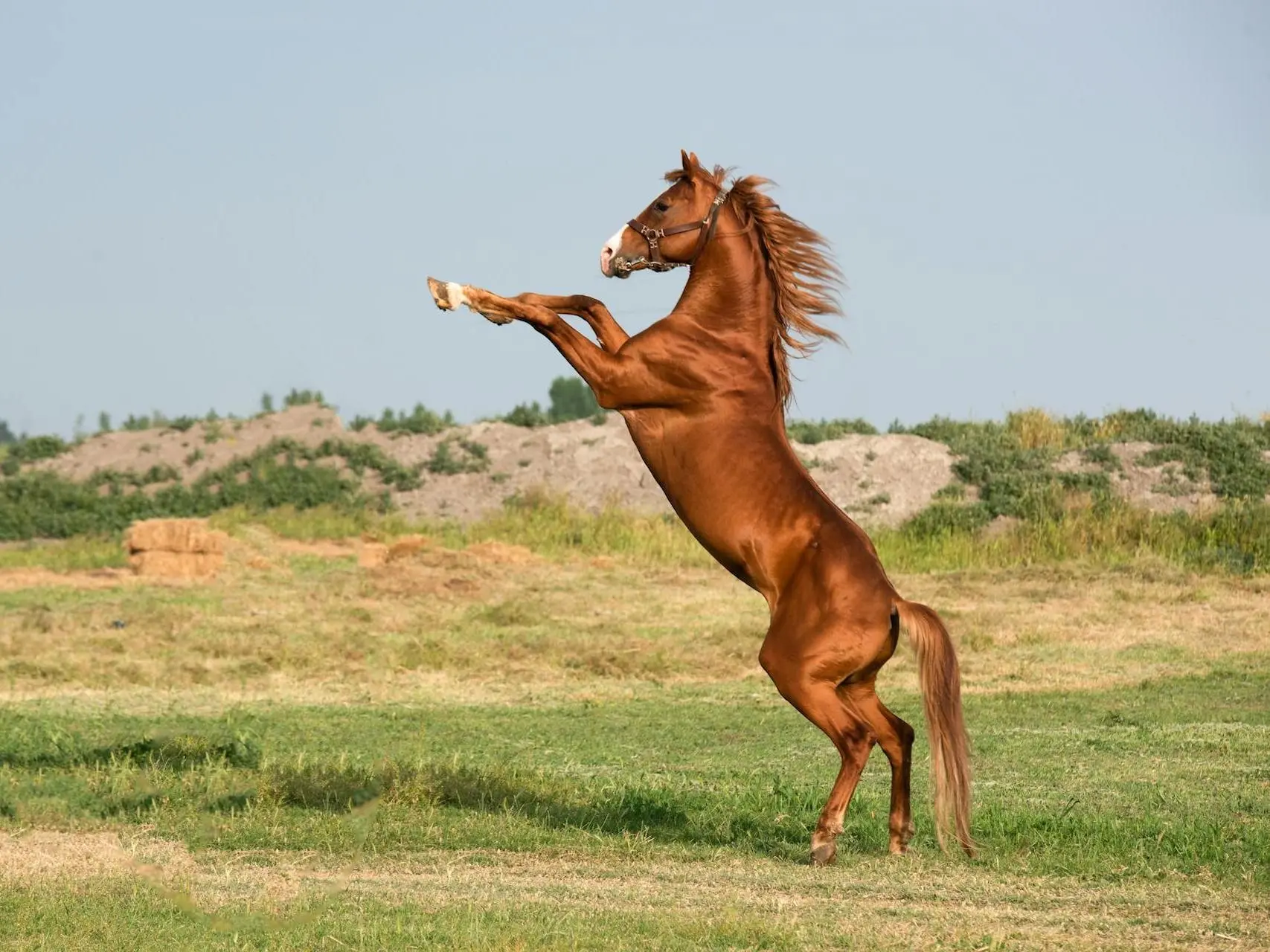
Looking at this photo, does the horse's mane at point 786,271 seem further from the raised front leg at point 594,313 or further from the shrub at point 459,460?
the shrub at point 459,460

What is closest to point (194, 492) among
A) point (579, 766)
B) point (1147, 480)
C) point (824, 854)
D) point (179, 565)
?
point (179, 565)

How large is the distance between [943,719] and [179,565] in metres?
15.5

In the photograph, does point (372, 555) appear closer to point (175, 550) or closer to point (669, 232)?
point (175, 550)

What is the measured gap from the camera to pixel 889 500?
25953 millimetres

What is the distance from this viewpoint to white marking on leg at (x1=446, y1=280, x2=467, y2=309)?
7.95 meters

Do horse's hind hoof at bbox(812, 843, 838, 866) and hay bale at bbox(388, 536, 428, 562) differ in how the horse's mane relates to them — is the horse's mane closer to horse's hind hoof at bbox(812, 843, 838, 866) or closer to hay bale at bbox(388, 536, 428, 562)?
horse's hind hoof at bbox(812, 843, 838, 866)

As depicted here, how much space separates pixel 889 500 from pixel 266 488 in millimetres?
10511

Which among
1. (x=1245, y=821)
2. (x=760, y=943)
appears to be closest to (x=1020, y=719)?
(x=1245, y=821)

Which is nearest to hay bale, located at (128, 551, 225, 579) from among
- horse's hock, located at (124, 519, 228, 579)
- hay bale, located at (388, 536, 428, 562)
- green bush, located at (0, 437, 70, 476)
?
horse's hock, located at (124, 519, 228, 579)

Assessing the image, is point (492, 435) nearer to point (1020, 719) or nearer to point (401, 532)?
point (401, 532)

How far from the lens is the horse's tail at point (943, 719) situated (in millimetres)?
7812

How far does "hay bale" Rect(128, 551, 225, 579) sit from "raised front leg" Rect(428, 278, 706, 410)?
46.0 feet

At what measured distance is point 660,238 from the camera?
8242 millimetres

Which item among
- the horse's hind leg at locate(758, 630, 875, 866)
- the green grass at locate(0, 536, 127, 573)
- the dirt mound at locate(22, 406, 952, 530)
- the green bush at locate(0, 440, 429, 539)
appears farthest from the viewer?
the green bush at locate(0, 440, 429, 539)
